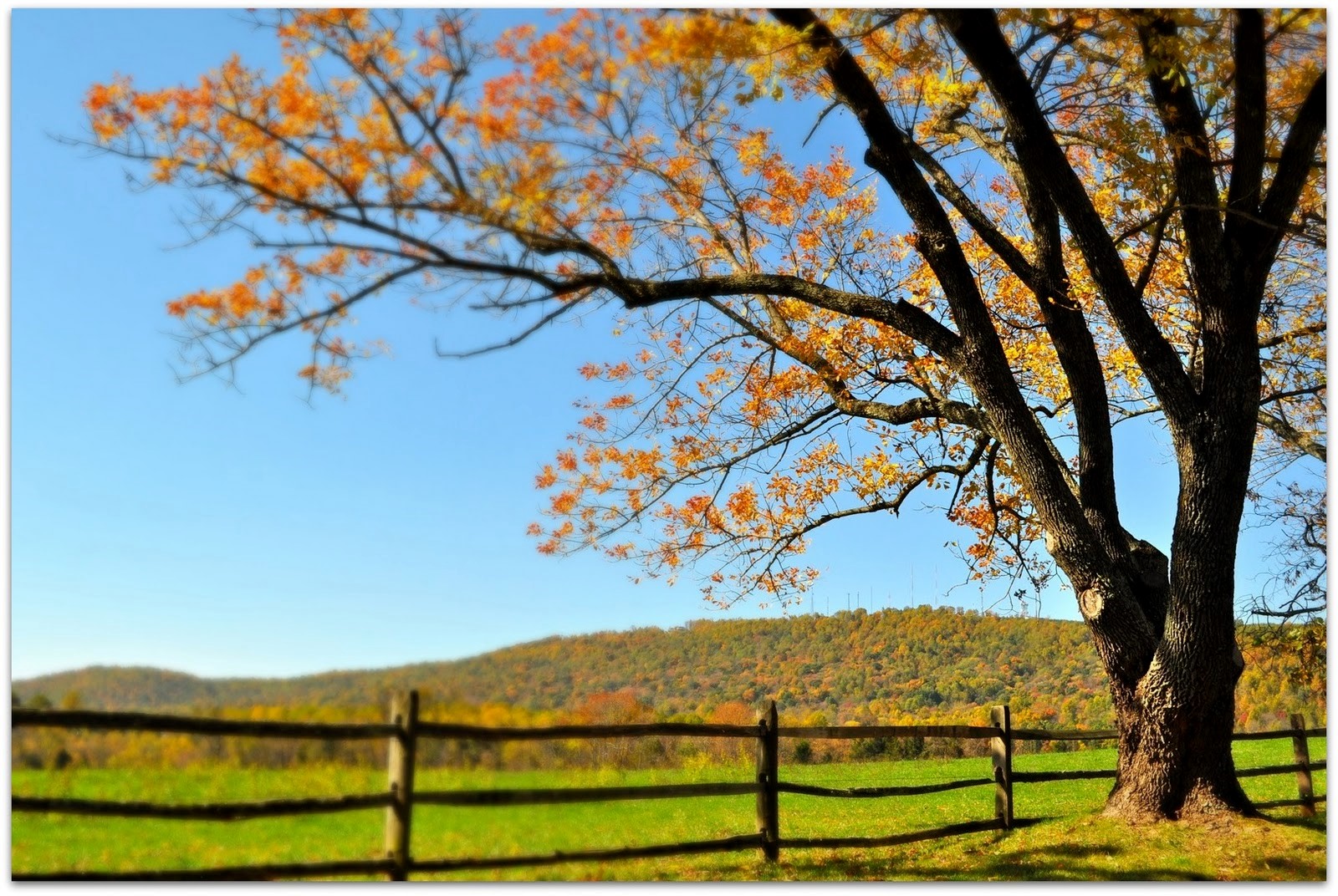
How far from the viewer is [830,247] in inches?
292

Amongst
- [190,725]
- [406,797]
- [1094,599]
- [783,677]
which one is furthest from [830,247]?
[190,725]

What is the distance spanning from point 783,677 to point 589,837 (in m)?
5.41

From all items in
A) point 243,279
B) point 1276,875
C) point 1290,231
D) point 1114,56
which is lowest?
point 1276,875

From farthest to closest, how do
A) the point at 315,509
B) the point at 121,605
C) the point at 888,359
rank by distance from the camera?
the point at 888,359
the point at 315,509
the point at 121,605

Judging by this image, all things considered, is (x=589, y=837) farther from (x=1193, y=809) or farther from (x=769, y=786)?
(x=1193, y=809)

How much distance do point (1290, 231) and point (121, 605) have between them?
598cm

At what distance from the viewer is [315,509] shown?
481cm

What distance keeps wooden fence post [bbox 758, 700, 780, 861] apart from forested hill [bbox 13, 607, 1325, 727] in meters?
0.86

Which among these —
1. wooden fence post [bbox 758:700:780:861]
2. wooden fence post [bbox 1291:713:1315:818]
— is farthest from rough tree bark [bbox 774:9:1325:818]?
wooden fence post [bbox 1291:713:1315:818]

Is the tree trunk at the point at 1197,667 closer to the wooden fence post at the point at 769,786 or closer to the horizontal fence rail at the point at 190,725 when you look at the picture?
the wooden fence post at the point at 769,786

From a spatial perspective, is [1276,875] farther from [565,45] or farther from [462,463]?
[565,45]

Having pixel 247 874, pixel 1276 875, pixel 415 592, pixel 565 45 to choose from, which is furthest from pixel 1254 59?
pixel 247 874

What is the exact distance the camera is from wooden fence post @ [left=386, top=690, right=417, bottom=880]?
4004 mm

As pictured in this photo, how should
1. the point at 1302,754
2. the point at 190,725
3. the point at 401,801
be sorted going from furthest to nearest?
1. the point at 1302,754
2. the point at 401,801
3. the point at 190,725
